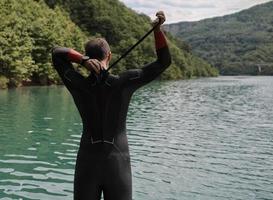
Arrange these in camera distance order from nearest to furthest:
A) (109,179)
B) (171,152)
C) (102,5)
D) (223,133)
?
(109,179)
(171,152)
(223,133)
(102,5)

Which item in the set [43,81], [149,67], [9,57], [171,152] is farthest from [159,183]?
[43,81]

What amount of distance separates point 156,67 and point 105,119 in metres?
0.81

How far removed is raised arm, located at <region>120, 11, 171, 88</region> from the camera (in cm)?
550

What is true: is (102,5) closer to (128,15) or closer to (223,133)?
(128,15)

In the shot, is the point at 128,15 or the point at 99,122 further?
the point at 128,15

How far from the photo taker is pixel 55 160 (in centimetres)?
1714

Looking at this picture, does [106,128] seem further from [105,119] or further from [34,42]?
[34,42]

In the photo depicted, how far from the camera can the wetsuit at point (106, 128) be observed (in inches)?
217

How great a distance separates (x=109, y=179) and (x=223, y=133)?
74.7 ft

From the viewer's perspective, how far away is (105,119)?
5578 mm

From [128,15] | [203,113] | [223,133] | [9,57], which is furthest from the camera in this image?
[128,15]

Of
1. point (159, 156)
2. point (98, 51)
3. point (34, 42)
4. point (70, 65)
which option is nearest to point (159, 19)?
point (98, 51)

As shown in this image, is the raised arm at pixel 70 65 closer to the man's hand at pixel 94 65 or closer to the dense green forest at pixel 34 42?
the man's hand at pixel 94 65

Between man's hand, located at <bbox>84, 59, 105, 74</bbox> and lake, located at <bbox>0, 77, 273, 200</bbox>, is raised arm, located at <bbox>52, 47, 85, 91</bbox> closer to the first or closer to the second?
man's hand, located at <bbox>84, 59, 105, 74</bbox>
